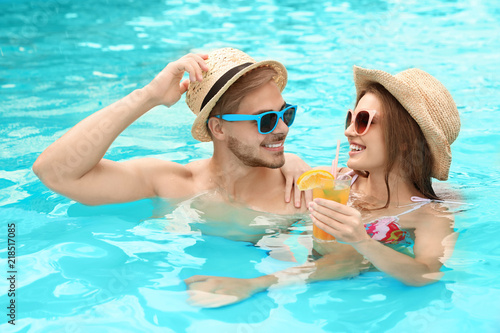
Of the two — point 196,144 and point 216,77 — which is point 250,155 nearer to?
point 216,77

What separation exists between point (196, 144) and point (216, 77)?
8.05 feet

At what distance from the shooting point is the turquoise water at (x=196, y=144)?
3.43 m

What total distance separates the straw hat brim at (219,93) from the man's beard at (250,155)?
245 mm

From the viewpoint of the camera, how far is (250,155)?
14.0ft

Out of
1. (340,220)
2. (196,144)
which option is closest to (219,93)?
(340,220)

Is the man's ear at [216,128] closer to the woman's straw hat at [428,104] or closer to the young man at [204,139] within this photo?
the young man at [204,139]

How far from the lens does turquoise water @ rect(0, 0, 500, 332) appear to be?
11.3 feet

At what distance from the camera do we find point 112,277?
380cm

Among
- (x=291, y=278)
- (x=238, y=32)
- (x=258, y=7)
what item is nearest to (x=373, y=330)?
(x=291, y=278)

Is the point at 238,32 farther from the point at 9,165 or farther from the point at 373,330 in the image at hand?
the point at 373,330

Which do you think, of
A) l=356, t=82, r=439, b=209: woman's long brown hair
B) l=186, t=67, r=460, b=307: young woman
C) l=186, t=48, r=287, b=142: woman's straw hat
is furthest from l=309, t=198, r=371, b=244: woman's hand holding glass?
l=186, t=48, r=287, b=142: woman's straw hat

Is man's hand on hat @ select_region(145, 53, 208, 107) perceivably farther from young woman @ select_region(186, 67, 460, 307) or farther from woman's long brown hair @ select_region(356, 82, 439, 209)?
woman's long brown hair @ select_region(356, 82, 439, 209)

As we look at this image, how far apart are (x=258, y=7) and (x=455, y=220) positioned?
35.2ft

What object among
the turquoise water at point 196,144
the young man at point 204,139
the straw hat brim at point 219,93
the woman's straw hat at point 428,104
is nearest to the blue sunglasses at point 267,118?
the young man at point 204,139
